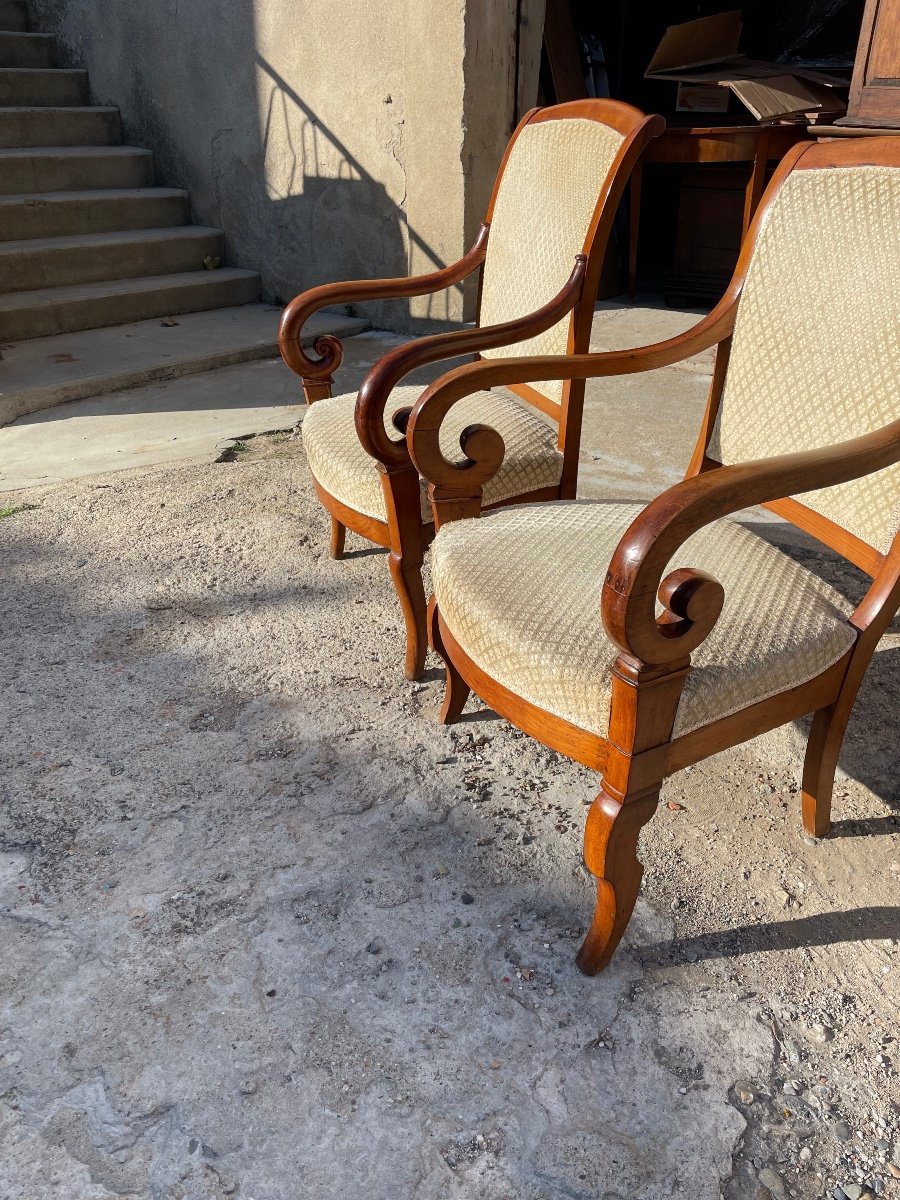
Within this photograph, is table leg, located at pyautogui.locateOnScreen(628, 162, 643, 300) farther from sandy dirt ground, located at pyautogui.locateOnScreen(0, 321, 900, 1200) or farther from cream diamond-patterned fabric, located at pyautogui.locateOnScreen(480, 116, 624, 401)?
sandy dirt ground, located at pyautogui.locateOnScreen(0, 321, 900, 1200)

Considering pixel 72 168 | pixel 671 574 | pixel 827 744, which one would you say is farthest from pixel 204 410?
pixel 671 574

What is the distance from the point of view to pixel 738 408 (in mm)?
1724

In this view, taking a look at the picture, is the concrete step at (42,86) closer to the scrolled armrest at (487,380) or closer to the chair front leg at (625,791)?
the scrolled armrest at (487,380)

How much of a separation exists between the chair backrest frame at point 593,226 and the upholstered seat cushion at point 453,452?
4cm

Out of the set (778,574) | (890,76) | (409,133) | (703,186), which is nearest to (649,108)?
(703,186)

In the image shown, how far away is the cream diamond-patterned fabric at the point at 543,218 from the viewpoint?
1948 millimetres

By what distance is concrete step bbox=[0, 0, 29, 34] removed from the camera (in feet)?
19.6

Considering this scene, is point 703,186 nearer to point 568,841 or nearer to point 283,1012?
point 568,841

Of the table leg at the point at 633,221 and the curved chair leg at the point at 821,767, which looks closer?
the curved chair leg at the point at 821,767

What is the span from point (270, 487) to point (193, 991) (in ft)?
6.36

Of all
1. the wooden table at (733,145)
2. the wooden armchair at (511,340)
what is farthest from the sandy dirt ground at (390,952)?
the wooden table at (733,145)

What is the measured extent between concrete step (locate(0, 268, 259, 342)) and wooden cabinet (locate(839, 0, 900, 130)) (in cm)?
335

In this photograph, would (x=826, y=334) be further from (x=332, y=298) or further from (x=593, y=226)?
(x=332, y=298)

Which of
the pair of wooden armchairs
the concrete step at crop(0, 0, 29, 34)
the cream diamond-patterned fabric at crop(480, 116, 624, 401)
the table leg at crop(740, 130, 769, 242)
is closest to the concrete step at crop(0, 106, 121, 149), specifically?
the concrete step at crop(0, 0, 29, 34)
